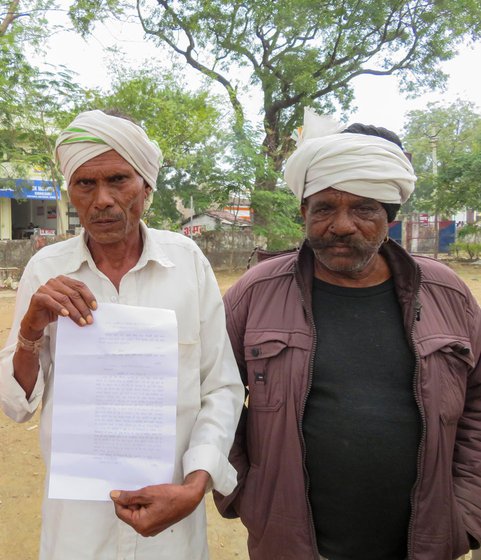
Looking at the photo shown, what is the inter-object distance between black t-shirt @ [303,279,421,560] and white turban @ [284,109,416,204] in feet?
1.63

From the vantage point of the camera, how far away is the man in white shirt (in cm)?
140

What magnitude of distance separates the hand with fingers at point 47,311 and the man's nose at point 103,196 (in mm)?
244

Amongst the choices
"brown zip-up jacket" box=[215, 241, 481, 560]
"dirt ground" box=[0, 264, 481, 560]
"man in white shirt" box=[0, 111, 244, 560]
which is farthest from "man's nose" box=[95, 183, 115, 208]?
→ "dirt ground" box=[0, 264, 481, 560]

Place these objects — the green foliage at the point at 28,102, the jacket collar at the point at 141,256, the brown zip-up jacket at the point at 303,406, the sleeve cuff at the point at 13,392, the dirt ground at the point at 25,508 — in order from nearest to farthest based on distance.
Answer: the sleeve cuff at the point at 13,392 → the jacket collar at the point at 141,256 → the brown zip-up jacket at the point at 303,406 → the dirt ground at the point at 25,508 → the green foliage at the point at 28,102

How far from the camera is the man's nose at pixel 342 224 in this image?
1680 mm

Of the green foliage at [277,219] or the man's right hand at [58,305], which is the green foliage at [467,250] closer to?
the green foliage at [277,219]

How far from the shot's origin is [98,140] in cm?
145

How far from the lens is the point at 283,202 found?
647 inches

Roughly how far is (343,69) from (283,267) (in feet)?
61.5

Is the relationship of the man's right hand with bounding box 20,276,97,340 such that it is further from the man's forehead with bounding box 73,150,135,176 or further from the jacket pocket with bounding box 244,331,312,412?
the jacket pocket with bounding box 244,331,312,412

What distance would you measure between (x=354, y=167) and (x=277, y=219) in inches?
595

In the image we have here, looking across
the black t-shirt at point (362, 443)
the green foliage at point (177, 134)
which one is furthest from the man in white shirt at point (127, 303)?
the green foliage at point (177, 134)

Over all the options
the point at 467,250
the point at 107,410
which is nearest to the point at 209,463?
the point at 107,410

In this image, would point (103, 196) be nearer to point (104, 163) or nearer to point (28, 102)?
point (104, 163)
